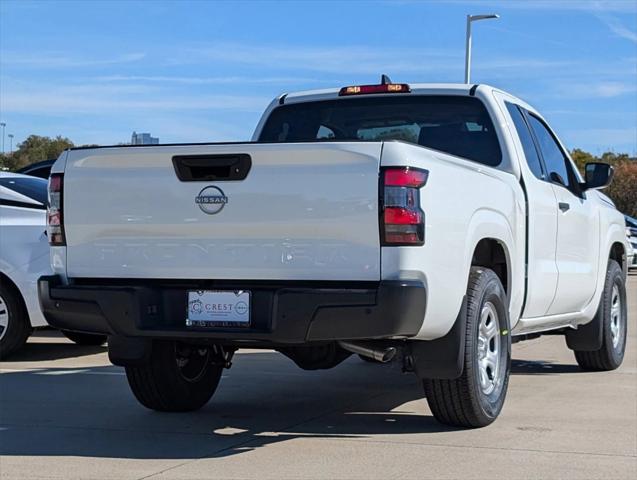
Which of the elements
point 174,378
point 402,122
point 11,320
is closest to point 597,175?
point 402,122

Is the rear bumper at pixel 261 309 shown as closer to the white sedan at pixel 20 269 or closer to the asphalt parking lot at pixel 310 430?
the asphalt parking lot at pixel 310 430

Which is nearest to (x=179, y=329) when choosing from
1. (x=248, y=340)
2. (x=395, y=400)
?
(x=248, y=340)

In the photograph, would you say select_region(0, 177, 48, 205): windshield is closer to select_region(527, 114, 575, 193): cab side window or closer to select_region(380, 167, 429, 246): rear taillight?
select_region(527, 114, 575, 193): cab side window

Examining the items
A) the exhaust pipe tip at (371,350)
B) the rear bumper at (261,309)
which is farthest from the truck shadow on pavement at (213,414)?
the rear bumper at (261,309)

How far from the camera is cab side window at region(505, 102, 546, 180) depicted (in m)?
7.50

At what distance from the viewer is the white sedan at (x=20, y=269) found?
30.6 ft

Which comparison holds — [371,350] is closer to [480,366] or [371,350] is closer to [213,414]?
[480,366]

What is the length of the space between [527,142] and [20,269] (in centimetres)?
447

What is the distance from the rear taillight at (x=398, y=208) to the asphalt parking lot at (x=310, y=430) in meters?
1.14

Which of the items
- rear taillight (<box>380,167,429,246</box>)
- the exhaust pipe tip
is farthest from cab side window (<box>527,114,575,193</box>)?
rear taillight (<box>380,167,429,246</box>)

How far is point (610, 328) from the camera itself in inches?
348

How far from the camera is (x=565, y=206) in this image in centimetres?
775

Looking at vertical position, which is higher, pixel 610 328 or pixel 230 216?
pixel 230 216

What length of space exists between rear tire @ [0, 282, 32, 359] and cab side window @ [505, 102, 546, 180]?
4.53 meters
